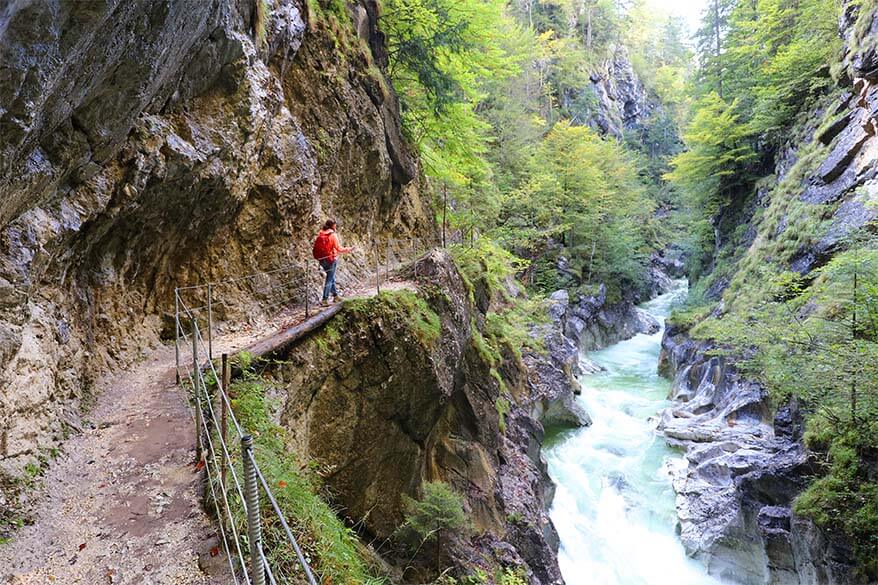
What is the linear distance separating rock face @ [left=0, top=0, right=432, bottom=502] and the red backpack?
4.15ft

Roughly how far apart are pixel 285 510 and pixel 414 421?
4.40 m

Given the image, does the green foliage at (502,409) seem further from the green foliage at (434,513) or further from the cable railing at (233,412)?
the cable railing at (233,412)

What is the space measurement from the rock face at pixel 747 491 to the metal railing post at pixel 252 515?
11377 millimetres

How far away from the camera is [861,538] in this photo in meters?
8.84

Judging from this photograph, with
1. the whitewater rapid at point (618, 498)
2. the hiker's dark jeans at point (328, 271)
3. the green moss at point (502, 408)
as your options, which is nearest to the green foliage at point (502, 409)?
the green moss at point (502, 408)

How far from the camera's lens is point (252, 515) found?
96.3 inches

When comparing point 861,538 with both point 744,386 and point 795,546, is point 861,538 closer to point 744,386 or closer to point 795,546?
point 795,546

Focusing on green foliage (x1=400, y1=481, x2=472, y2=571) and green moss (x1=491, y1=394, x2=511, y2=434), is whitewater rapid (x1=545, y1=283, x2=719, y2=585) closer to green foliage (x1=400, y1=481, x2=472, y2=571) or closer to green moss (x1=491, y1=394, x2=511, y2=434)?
green moss (x1=491, y1=394, x2=511, y2=434)

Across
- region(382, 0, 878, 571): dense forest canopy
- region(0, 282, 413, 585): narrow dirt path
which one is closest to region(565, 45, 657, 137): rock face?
region(382, 0, 878, 571): dense forest canopy

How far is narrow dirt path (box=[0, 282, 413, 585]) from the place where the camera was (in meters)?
3.28

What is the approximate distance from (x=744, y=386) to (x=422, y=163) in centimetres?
1314

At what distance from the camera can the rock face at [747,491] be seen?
9.79 m

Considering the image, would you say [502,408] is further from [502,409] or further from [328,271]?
[328,271]

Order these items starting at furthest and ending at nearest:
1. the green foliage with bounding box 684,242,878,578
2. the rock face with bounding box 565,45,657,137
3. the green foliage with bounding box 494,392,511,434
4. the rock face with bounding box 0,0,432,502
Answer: the rock face with bounding box 565,45,657,137 → the green foliage with bounding box 494,392,511,434 → the green foliage with bounding box 684,242,878,578 → the rock face with bounding box 0,0,432,502
